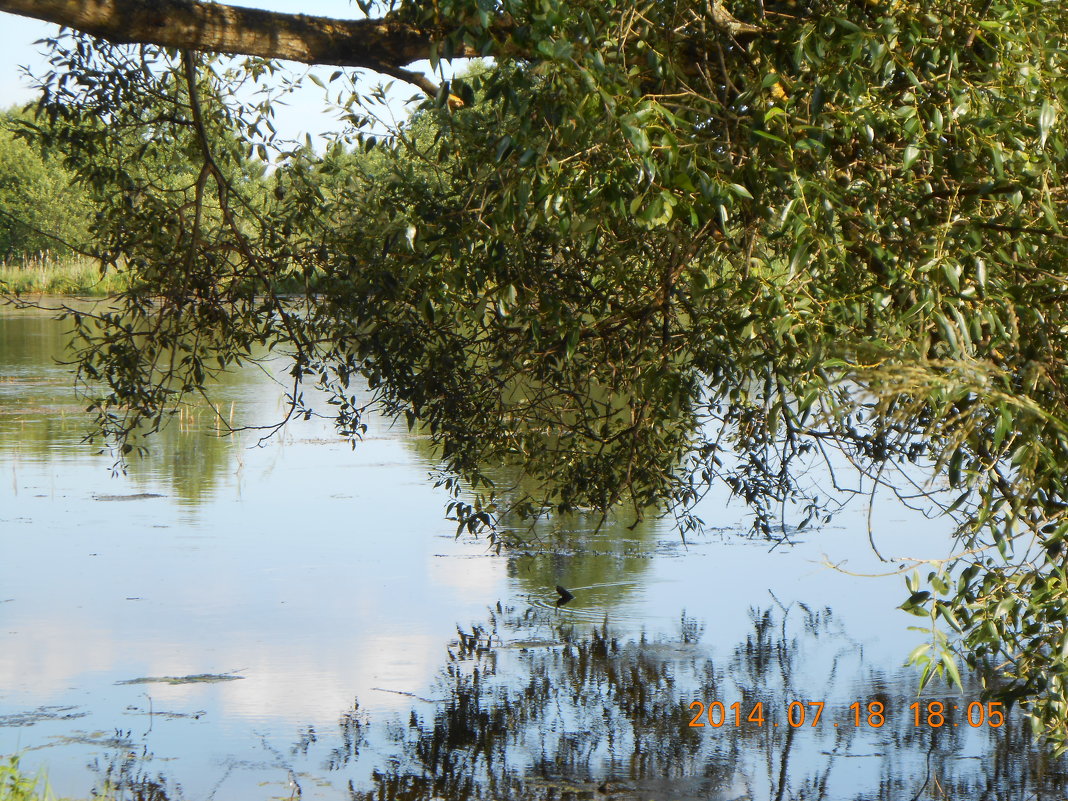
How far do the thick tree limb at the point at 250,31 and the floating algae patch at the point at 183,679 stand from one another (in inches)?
146

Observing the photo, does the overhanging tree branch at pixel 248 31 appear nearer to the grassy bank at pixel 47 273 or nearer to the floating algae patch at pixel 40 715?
the floating algae patch at pixel 40 715

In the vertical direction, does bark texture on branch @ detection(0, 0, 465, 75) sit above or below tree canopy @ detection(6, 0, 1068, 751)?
above

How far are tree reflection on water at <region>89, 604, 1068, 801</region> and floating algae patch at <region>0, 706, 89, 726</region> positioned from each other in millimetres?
724

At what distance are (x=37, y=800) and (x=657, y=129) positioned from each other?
3.11 m

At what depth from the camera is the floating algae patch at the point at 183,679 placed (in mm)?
6949

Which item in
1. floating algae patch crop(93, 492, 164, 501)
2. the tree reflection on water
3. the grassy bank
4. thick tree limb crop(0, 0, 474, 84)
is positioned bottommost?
the tree reflection on water

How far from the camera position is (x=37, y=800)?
433cm

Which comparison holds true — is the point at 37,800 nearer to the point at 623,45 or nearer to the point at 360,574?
the point at 623,45

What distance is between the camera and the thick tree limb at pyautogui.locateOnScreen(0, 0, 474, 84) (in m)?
4.48

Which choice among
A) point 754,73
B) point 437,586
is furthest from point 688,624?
point 754,73

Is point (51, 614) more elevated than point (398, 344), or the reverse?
point (398, 344)
